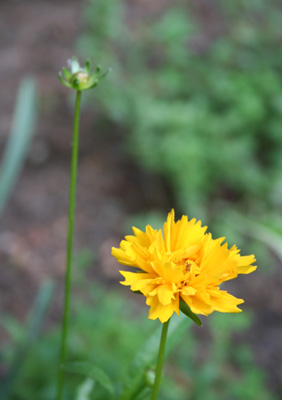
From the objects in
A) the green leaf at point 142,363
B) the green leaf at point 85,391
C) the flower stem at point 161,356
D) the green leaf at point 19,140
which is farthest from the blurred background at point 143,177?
the flower stem at point 161,356

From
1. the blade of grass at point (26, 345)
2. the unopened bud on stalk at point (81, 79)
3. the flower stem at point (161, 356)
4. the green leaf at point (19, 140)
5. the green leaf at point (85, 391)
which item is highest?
the green leaf at point (19, 140)

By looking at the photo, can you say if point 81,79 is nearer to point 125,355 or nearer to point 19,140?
point 19,140

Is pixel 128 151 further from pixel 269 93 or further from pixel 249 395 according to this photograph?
pixel 249 395

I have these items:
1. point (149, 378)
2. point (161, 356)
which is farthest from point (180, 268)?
point (149, 378)

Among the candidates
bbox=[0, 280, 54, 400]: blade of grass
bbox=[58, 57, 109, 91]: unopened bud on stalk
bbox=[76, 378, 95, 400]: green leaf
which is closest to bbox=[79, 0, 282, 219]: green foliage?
bbox=[0, 280, 54, 400]: blade of grass

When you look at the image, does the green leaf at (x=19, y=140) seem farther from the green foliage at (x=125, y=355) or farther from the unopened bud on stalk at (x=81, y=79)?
the unopened bud on stalk at (x=81, y=79)

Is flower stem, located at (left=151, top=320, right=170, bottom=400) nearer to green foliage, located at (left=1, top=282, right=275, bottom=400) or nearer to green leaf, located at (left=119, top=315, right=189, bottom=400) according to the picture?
green leaf, located at (left=119, top=315, right=189, bottom=400)

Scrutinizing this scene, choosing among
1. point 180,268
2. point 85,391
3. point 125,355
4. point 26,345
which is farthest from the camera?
point 125,355
